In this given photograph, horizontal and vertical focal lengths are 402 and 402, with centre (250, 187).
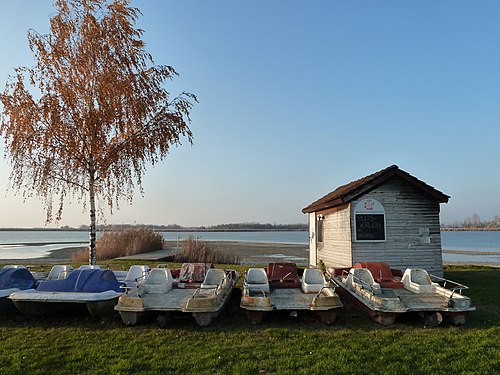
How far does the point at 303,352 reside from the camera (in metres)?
6.48

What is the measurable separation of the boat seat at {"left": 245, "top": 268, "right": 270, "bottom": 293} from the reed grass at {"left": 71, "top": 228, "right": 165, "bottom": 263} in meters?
18.9

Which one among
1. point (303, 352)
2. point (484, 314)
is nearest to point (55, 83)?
point (303, 352)

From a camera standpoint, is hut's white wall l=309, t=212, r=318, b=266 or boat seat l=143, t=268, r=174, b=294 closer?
boat seat l=143, t=268, r=174, b=294

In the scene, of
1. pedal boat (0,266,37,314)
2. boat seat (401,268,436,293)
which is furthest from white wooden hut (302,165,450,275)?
pedal boat (0,266,37,314)

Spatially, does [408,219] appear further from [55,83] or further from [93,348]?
[55,83]

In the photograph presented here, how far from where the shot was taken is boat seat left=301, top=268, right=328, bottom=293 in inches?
393

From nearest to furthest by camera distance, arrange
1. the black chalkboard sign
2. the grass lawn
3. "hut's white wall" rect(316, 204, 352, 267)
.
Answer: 1. the grass lawn
2. the black chalkboard sign
3. "hut's white wall" rect(316, 204, 352, 267)

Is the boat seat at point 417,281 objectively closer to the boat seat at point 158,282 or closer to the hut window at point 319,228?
the boat seat at point 158,282

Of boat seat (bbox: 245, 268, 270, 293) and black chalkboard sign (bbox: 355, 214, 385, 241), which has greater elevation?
black chalkboard sign (bbox: 355, 214, 385, 241)

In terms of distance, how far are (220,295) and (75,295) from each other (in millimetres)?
3031

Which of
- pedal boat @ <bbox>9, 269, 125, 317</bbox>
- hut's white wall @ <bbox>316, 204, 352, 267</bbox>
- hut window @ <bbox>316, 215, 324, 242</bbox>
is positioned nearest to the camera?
pedal boat @ <bbox>9, 269, 125, 317</bbox>

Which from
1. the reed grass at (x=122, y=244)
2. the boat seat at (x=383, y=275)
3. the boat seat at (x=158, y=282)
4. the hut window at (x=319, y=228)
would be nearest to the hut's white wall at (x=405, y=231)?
the boat seat at (x=383, y=275)

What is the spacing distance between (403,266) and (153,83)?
1117 cm

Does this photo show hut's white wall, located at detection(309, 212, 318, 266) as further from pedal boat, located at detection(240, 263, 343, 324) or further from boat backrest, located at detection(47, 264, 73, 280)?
boat backrest, located at detection(47, 264, 73, 280)
